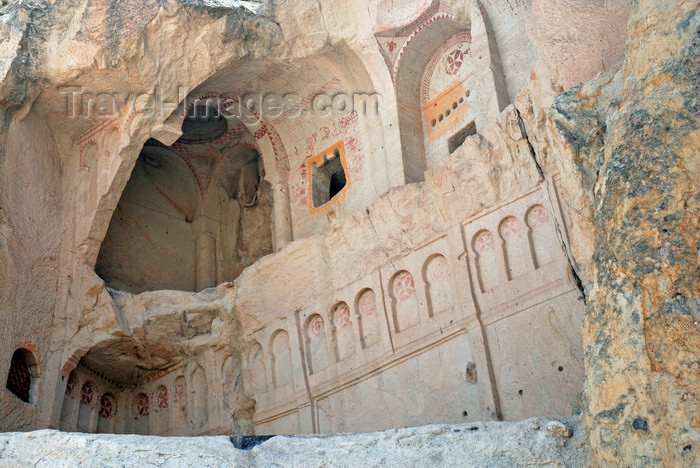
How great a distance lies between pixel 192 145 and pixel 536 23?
281 inches

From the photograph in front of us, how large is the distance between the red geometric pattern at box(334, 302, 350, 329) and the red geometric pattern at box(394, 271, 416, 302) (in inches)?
28.5

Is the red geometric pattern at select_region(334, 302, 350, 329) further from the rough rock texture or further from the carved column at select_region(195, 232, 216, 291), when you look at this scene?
the rough rock texture

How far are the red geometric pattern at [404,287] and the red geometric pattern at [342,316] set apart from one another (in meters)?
0.72

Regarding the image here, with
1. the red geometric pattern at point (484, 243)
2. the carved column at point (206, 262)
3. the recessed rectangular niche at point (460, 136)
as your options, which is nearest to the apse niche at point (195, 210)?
the carved column at point (206, 262)

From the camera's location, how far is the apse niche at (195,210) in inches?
520

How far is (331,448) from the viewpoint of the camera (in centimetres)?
619

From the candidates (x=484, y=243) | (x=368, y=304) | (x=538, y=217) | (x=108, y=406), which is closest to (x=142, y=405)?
(x=108, y=406)

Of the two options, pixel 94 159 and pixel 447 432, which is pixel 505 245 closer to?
pixel 447 432

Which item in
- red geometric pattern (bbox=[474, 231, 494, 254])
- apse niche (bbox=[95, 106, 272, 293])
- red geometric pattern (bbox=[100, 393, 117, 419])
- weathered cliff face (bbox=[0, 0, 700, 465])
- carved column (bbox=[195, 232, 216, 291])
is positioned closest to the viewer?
weathered cliff face (bbox=[0, 0, 700, 465])

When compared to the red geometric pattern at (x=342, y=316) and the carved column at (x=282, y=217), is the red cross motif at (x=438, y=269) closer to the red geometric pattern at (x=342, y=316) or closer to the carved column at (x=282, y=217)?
the red geometric pattern at (x=342, y=316)

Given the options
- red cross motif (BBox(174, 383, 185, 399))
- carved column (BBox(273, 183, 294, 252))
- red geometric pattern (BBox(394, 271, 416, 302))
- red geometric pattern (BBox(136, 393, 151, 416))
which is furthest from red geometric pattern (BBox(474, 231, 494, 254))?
red geometric pattern (BBox(136, 393, 151, 416))

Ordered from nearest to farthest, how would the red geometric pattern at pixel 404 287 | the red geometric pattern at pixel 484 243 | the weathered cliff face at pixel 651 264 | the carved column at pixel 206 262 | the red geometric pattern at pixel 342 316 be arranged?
the weathered cliff face at pixel 651 264 → the red geometric pattern at pixel 484 243 → the red geometric pattern at pixel 404 287 → the red geometric pattern at pixel 342 316 → the carved column at pixel 206 262

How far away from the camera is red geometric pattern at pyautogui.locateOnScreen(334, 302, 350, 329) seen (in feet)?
35.4

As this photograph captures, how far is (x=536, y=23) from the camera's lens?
786 centimetres
